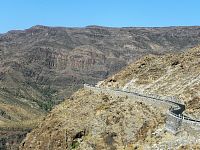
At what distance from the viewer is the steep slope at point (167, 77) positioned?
83.1 m

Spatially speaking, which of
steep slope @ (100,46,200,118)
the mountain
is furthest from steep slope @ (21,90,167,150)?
steep slope @ (100,46,200,118)

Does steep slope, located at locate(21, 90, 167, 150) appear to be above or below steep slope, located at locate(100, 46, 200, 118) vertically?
below

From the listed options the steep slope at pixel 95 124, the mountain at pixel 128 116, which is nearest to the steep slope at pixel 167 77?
the mountain at pixel 128 116

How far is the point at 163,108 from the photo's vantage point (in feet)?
208

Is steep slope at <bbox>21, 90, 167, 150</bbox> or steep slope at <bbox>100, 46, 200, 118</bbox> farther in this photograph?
steep slope at <bbox>100, 46, 200, 118</bbox>

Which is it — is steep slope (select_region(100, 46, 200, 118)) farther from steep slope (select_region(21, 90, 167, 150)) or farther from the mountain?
steep slope (select_region(21, 90, 167, 150))

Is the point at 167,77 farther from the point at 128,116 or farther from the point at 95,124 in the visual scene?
the point at 128,116

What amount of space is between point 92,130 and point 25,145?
2304 cm

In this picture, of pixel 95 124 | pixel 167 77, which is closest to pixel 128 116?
pixel 95 124

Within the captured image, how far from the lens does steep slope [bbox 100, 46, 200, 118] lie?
273 feet

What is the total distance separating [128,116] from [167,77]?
108 ft

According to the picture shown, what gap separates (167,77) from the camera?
329ft

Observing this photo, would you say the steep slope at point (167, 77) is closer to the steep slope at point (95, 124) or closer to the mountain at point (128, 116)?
the mountain at point (128, 116)

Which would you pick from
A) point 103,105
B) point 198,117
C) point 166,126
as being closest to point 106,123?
point 103,105
